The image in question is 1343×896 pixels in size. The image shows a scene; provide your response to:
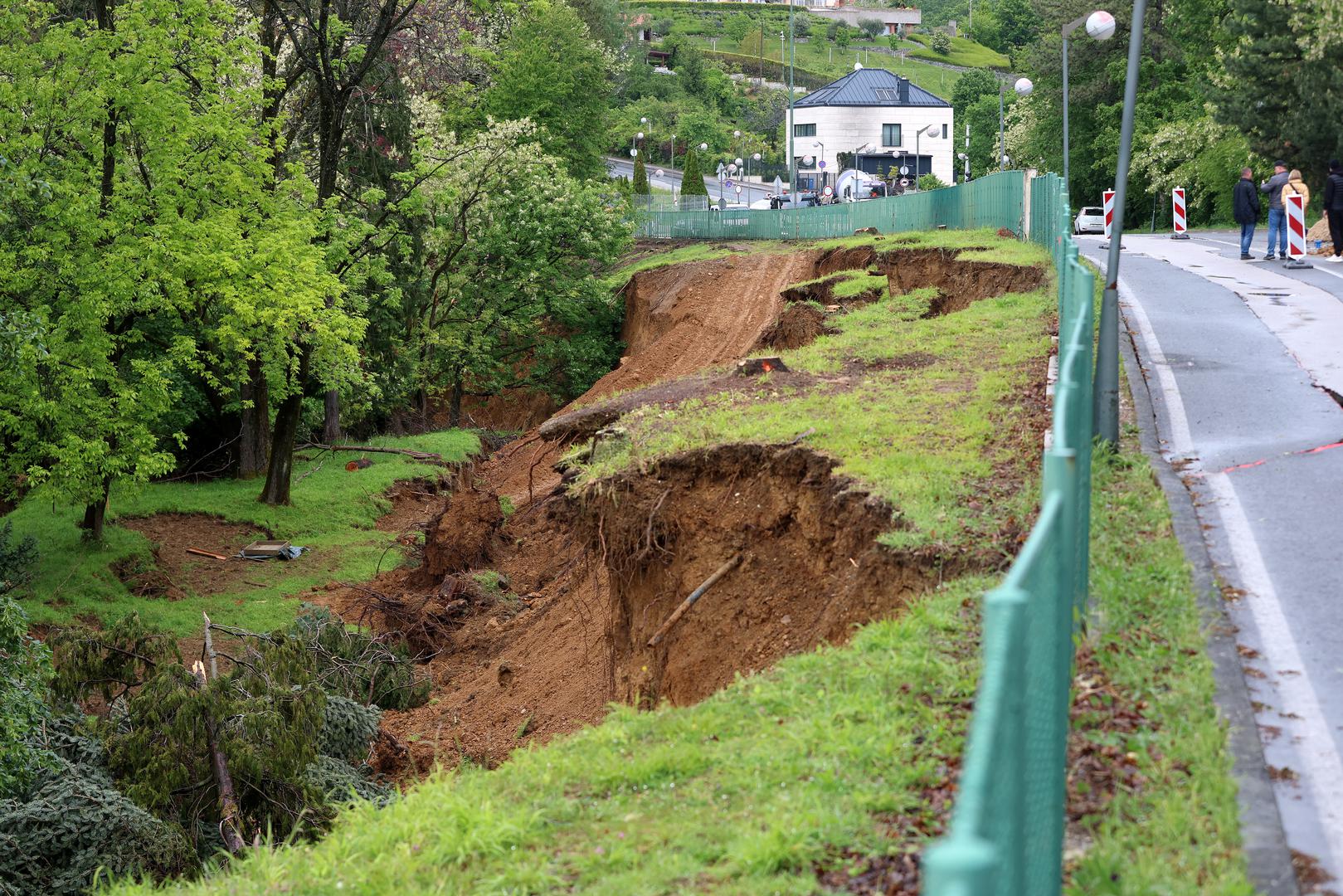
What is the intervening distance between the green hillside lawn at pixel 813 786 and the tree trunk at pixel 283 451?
66.2 ft

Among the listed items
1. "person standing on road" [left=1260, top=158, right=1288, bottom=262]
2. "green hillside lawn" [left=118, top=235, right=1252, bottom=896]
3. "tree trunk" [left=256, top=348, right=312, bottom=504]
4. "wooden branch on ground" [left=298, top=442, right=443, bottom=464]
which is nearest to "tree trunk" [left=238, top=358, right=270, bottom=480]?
"tree trunk" [left=256, top=348, right=312, bottom=504]

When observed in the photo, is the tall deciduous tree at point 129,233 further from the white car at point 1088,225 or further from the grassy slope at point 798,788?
the white car at point 1088,225

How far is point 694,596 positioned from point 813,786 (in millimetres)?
5306

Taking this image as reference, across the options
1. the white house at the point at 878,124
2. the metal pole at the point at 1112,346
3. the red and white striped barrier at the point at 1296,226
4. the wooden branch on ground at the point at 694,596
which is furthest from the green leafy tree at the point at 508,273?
the white house at the point at 878,124

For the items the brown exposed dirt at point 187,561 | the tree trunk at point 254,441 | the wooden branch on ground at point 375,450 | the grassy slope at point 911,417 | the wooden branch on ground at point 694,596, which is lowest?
the brown exposed dirt at point 187,561

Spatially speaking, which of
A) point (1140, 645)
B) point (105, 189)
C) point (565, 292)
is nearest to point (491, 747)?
point (1140, 645)

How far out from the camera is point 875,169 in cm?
11175

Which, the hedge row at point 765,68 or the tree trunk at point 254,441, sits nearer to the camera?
the tree trunk at point 254,441

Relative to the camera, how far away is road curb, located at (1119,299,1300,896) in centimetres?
464

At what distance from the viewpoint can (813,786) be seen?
6.11 meters

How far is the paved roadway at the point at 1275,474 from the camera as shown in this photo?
5672 mm

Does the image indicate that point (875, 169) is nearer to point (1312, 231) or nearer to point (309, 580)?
point (1312, 231)

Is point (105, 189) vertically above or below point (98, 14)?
below

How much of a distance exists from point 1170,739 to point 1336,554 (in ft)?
10.5
